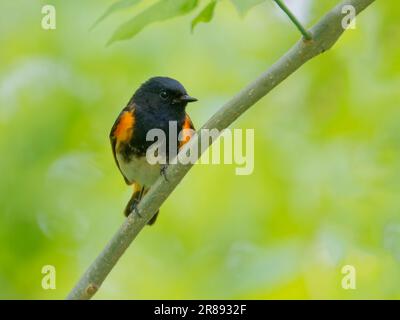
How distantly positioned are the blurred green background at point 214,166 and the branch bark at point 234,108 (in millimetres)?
1292

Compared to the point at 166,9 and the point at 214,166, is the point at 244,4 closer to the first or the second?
the point at 166,9

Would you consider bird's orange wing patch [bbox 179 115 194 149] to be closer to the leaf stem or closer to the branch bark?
the branch bark

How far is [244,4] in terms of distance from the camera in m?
1.73

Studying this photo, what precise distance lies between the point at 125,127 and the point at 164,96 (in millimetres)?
311

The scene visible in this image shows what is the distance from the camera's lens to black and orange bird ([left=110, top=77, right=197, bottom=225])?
13.6 feet

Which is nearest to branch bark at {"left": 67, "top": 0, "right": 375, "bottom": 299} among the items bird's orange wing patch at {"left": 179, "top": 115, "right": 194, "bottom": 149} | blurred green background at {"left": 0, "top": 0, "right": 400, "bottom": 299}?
blurred green background at {"left": 0, "top": 0, "right": 400, "bottom": 299}

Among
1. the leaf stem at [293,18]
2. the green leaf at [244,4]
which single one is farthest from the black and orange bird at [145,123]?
the green leaf at [244,4]

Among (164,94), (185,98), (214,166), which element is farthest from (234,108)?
(214,166)

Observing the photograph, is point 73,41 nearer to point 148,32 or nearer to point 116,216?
point 148,32

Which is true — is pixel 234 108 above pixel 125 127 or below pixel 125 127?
below

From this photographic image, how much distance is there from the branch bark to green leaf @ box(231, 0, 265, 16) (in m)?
0.46

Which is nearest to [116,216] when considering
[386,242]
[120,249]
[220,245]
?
[220,245]

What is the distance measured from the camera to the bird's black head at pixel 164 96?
168 inches

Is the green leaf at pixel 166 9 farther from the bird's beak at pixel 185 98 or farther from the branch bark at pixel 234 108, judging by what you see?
the bird's beak at pixel 185 98
